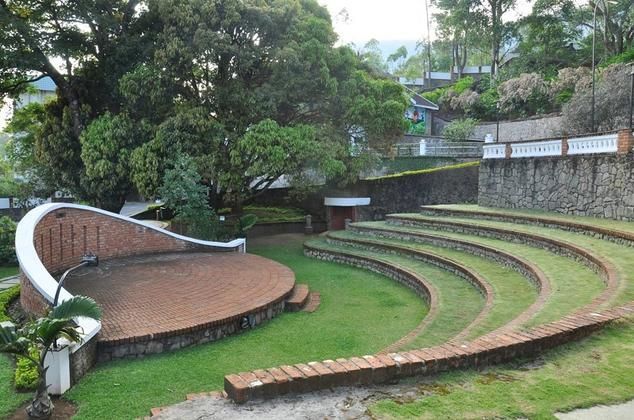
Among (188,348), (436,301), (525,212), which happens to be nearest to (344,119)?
Result: (525,212)

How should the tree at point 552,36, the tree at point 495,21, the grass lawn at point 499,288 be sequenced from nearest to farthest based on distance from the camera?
the grass lawn at point 499,288 < the tree at point 552,36 < the tree at point 495,21

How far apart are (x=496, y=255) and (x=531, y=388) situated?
6.56m

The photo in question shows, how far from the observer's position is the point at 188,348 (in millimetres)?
6488

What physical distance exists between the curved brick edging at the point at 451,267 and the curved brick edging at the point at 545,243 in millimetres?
1355

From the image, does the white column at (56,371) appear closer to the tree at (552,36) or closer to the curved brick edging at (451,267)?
the curved brick edging at (451,267)

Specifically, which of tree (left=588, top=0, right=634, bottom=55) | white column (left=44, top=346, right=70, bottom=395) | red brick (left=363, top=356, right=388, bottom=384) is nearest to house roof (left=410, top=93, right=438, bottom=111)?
tree (left=588, top=0, right=634, bottom=55)

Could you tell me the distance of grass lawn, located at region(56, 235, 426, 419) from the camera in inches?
196

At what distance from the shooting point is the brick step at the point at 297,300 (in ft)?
28.2

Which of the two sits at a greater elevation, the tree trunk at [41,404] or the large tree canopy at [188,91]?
the large tree canopy at [188,91]

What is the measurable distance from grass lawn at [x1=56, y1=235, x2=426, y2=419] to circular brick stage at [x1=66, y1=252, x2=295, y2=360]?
21 centimetres

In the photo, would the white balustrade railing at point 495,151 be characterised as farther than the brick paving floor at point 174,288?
Yes

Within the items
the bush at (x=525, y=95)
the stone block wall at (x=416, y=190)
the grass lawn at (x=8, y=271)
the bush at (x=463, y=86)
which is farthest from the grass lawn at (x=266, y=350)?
the bush at (x=463, y=86)

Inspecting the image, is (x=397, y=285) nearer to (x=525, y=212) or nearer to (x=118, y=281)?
(x=525, y=212)

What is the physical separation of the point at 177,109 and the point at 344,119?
4959 mm
